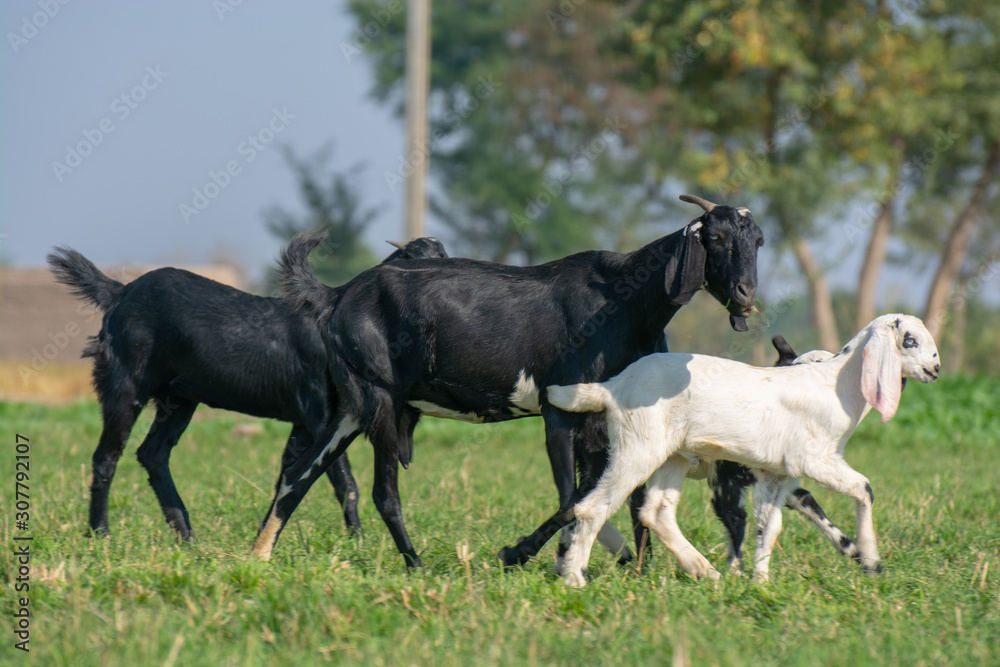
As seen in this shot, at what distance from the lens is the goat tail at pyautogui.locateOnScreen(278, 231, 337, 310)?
5668 mm

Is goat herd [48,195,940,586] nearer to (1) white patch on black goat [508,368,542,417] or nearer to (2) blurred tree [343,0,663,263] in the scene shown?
(1) white patch on black goat [508,368,542,417]

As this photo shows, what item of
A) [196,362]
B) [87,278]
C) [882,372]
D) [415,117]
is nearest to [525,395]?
[882,372]

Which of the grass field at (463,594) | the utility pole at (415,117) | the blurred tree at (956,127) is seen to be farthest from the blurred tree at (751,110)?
the grass field at (463,594)

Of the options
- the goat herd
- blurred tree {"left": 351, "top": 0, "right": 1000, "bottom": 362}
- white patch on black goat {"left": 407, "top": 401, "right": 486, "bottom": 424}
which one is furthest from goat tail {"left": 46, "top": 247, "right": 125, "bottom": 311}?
blurred tree {"left": 351, "top": 0, "right": 1000, "bottom": 362}

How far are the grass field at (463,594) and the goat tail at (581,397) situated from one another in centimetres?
77

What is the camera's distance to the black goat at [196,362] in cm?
605

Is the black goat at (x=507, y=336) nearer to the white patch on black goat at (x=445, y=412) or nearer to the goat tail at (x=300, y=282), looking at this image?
the white patch on black goat at (x=445, y=412)

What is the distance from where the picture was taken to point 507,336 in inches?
197

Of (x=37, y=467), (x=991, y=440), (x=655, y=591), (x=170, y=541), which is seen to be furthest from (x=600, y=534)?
(x=991, y=440)

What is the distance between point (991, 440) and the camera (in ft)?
36.9

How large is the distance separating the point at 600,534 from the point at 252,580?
Result: 1.81 metres

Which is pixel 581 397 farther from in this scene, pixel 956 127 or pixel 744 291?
pixel 956 127

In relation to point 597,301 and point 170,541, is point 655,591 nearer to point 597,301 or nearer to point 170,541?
point 597,301

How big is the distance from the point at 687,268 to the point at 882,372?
100 cm
